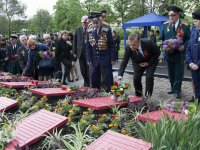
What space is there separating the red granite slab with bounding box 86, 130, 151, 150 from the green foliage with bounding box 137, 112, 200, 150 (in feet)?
0.32

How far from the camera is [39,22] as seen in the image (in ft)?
190

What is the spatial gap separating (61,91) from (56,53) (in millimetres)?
4135

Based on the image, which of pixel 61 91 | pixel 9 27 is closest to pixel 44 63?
pixel 61 91

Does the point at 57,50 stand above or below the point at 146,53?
below

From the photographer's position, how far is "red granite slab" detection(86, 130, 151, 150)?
281cm

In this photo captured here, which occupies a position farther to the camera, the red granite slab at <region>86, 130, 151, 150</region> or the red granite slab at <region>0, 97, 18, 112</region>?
the red granite slab at <region>0, 97, 18, 112</region>

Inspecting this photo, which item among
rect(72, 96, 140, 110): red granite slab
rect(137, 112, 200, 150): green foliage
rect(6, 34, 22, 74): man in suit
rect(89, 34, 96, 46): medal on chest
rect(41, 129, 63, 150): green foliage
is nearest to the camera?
rect(137, 112, 200, 150): green foliage

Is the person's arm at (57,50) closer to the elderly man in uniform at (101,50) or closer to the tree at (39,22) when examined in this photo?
the elderly man in uniform at (101,50)

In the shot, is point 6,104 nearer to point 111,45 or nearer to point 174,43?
point 111,45

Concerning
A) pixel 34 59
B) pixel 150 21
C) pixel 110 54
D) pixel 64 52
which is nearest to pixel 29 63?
pixel 34 59

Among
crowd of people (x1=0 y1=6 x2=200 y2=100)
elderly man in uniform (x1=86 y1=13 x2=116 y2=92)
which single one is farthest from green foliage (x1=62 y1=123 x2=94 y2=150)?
elderly man in uniform (x1=86 y1=13 x2=116 y2=92)

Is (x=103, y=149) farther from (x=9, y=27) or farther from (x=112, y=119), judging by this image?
(x=9, y=27)

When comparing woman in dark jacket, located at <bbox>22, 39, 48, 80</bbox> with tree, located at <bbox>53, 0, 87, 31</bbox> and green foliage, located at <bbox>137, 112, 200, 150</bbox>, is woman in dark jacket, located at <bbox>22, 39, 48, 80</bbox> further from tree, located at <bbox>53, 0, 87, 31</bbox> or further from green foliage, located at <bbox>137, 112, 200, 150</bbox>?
tree, located at <bbox>53, 0, 87, 31</bbox>

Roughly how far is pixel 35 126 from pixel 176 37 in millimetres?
4403
